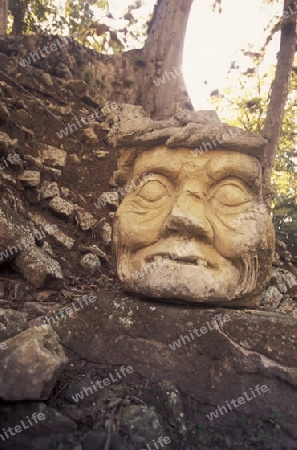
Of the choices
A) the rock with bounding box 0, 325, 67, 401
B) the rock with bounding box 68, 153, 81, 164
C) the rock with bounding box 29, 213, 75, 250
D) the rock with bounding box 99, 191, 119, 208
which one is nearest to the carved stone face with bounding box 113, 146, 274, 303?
the rock with bounding box 0, 325, 67, 401

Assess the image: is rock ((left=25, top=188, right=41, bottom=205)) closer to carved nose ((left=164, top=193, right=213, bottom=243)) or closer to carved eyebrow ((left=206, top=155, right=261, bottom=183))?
carved nose ((left=164, top=193, right=213, bottom=243))

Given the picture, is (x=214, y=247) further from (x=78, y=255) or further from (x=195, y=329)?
(x=78, y=255)

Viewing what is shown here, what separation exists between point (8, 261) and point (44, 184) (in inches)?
78.7

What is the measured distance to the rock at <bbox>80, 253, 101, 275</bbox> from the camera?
17.1 ft

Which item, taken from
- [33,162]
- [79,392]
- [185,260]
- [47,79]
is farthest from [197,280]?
[47,79]

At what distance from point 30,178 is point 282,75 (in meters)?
6.36

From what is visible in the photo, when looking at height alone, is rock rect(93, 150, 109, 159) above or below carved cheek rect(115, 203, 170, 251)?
above

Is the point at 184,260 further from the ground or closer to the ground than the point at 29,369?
further from the ground

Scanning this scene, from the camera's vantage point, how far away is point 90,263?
5.24 meters

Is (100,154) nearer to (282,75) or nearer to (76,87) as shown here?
(76,87)

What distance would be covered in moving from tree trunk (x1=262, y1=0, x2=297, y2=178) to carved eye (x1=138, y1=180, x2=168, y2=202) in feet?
19.9

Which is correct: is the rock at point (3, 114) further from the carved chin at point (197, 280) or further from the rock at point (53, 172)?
the carved chin at point (197, 280)

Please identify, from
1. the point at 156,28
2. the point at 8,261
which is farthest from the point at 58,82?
the point at 8,261

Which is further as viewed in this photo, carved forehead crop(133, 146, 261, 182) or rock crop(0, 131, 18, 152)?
rock crop(0, 131, 18, 152)
